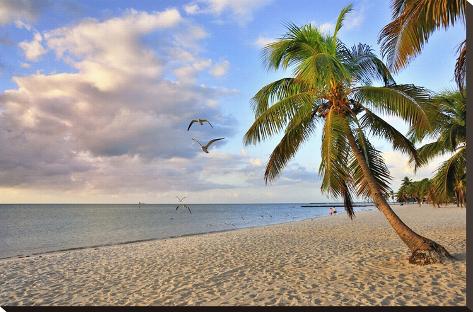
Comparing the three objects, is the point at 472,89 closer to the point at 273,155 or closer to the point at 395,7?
the point at 395,7

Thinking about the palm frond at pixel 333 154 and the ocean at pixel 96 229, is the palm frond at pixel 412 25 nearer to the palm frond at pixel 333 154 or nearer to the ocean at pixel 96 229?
the palm frond at pixel 333 154

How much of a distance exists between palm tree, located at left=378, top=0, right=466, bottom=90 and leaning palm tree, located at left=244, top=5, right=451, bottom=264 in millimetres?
957

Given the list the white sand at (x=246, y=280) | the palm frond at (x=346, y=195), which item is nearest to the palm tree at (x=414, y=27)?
the palm frond at (x=346, y=195)

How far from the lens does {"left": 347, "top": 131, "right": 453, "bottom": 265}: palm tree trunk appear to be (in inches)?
303

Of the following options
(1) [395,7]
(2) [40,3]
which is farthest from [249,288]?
(2) [40,3]

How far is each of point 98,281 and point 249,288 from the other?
3484mm

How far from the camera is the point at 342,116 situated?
805 cm

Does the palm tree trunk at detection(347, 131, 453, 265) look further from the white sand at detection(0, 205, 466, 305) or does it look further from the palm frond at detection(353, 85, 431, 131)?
the palm frond at detection(353, 85, 431, 131)

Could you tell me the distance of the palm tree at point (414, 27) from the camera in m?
5.71

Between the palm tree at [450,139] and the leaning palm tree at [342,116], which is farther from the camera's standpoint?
the palm tree at [450,139]

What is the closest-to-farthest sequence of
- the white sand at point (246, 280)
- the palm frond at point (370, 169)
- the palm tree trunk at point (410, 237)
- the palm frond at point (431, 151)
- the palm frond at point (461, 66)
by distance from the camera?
1. the white sand at point (246, 280)
2. the palm frond at point (461, 66)
3. the palm tree trunk at point (410, 237)
4. the palm frond at point (370, 169)
5. the palm frond at point (431, 151)

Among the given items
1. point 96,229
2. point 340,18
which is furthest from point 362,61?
point 96,229

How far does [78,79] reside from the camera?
1552cm

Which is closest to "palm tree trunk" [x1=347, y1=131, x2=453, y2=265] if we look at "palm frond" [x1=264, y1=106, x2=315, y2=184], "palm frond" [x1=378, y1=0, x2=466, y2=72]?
"palm frond" [x1=264, y1=106, x2=315, y2=184]
